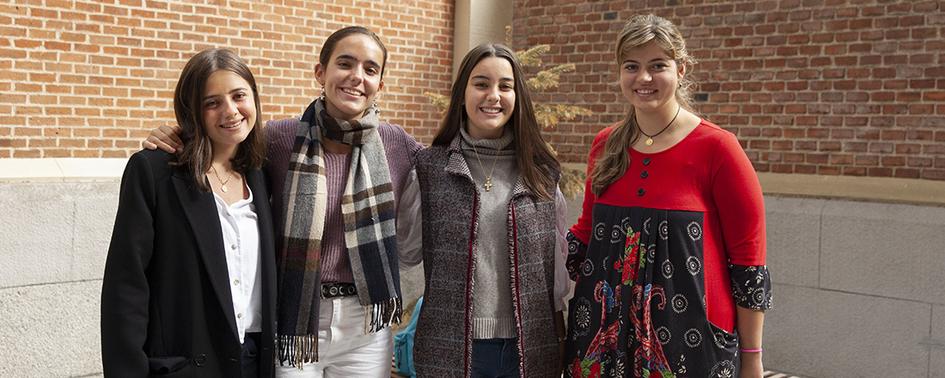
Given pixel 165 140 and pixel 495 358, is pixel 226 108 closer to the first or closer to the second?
pixel 165 140

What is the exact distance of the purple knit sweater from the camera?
3029mm

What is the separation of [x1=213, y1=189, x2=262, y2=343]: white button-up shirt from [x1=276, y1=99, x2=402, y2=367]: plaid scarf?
116 millimetres

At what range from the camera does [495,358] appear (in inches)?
120

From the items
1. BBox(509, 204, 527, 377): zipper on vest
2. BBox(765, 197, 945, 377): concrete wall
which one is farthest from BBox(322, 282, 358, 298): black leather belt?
BBox(765, 197, 945, 377): concrete wall

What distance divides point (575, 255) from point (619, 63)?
0.69 m

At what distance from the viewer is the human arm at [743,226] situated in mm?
2816

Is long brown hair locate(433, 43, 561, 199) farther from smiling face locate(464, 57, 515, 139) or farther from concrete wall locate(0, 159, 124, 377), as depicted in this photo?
concrete wall locate(0, 159, 124, 377)

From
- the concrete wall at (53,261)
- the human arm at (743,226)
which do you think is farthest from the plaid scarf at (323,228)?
the concrete wall at (53,261)

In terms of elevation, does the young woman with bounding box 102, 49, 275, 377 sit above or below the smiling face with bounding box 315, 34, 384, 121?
below

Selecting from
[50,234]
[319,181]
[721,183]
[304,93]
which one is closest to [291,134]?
[319,181]

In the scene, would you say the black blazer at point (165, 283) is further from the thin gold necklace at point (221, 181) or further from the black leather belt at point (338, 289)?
the black leather belt at point (338, 289)

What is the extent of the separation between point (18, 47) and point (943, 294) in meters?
6.01

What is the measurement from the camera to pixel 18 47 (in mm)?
5602

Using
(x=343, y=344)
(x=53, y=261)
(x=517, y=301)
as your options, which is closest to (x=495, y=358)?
(x=517, y=301)
